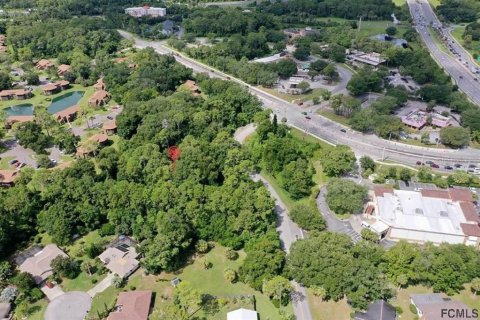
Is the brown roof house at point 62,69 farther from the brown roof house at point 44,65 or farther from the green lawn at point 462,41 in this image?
the green lawn at point 462,41

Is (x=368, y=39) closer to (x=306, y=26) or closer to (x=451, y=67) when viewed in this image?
(x=451, y=67)

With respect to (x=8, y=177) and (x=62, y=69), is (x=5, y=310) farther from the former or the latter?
(x=62, y=69)

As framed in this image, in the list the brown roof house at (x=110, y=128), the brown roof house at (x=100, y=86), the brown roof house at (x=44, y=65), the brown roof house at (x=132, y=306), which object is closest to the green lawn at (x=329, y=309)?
the brown roof house at (x=132, y=306)

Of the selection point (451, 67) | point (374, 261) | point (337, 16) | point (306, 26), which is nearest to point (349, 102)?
point (374, 261)

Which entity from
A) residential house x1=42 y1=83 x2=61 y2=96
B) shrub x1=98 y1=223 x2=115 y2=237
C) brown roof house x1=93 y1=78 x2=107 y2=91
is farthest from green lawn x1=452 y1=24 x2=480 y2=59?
residential house x1=42 y1=83 x2=61 y2=96

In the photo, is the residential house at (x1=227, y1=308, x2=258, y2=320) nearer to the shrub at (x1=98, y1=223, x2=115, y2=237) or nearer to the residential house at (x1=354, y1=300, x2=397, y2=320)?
the residential house at (x1=354, y1=300, x2=397, y2=320)
